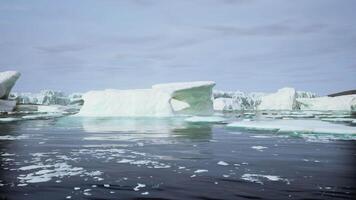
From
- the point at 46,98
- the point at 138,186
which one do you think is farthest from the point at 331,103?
the point at 138,186

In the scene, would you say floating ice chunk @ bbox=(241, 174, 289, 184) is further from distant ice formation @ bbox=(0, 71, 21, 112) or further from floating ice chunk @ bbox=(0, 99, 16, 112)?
floating ice chunk @ bbox=(0, 99, 16, 112)

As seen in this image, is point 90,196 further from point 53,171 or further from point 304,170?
point 304,170

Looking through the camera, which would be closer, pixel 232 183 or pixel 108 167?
pixel 232 183

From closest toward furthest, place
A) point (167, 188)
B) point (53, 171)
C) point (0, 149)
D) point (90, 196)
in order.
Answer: point (90, 196) < point (167, 188) < point (53, 171) < point (0, 149)

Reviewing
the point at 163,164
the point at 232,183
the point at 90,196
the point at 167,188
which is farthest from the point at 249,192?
the point at 163,164

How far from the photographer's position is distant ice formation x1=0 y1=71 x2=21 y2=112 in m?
51.1

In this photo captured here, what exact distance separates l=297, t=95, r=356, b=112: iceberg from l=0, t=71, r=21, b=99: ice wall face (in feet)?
210

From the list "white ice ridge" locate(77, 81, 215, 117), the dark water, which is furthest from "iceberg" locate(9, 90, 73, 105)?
the dark water

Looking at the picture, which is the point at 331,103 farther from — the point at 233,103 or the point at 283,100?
the point at 233,103

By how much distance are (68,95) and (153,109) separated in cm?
8400

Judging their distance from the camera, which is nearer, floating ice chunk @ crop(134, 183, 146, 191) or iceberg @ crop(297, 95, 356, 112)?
floating ice chunk @ crop(134, 183, 146, 191)

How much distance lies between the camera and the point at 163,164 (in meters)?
9.09

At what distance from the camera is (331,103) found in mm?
86562

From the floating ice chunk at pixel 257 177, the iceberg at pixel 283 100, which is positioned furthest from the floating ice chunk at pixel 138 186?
the iceberg at pixel 283 100
